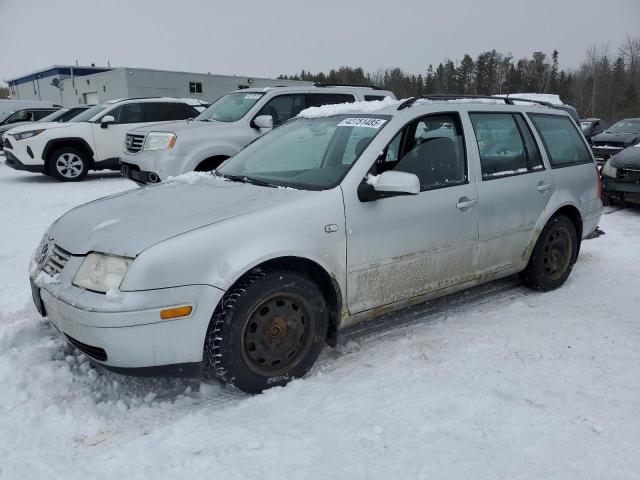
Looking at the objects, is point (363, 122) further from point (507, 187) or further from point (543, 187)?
point (543, 187)

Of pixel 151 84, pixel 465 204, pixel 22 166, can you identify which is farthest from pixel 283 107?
pixel 151 84

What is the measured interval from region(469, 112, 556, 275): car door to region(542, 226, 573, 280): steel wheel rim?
0.33 meters

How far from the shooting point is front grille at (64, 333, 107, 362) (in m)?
2.70

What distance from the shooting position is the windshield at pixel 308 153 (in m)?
3.46

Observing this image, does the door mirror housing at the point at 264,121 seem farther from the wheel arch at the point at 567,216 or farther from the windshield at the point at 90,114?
the windshield at the point at 90,114

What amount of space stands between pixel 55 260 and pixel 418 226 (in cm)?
225

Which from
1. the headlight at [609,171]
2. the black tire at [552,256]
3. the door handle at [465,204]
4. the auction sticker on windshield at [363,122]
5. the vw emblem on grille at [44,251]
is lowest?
the black tire at [552,256]

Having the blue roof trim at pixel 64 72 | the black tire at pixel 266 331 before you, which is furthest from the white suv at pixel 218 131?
the blue roof trim at pixel 64 72

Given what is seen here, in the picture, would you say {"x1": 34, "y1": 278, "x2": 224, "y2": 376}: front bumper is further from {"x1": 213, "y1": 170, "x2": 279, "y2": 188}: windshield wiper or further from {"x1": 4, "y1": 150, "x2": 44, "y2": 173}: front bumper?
{"x1": 4, "y1": 150, "x2": 44, "y2": 173}: front bumper

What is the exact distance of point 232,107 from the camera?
8336mm

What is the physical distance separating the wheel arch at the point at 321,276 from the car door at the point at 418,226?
105mm

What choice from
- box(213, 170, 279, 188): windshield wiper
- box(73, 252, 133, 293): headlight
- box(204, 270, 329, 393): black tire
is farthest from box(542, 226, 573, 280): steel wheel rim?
box(73, 252, 133, 293): headlight

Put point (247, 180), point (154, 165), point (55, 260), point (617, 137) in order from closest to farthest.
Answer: point (55, 260) → point (247, 180) → point (154, 165) → point (617, 137)

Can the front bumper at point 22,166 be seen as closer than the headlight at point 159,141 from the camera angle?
No
